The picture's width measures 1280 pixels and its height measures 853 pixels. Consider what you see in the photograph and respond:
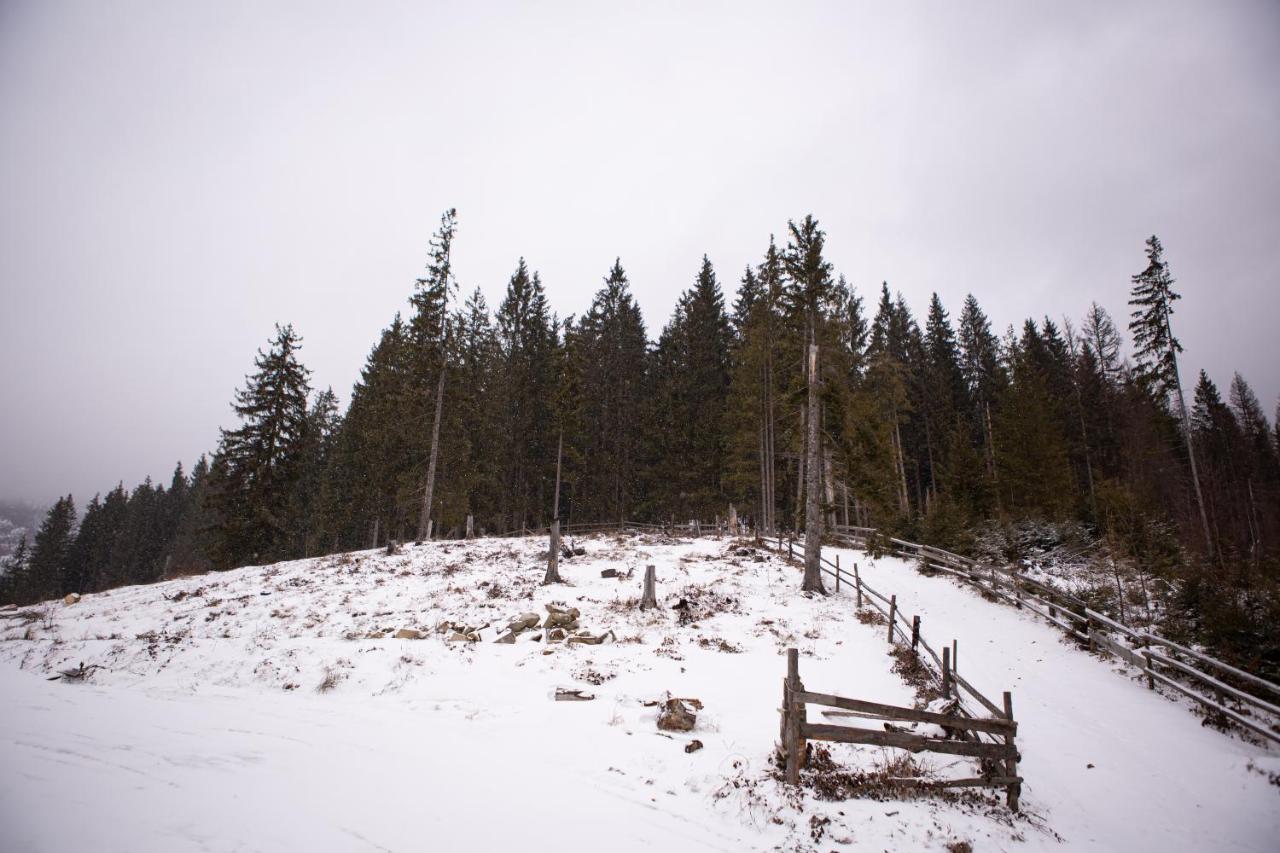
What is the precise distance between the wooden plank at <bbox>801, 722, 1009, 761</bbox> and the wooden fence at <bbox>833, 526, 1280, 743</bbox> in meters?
4.23

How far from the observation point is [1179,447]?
1495 inches

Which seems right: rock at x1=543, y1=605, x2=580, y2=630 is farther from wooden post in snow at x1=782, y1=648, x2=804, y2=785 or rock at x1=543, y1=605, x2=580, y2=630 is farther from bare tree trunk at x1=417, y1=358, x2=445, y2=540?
bare tree trunk at x1=417, y1=358, x2=445, y2=540

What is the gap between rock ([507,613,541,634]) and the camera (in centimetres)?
1357

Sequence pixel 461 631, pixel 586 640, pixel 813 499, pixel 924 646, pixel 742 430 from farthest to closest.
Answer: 1. pixel 742 430
2. pixel 813 499
3. pixel 461 631
4. pixel 586 640
5. pixel 924 646

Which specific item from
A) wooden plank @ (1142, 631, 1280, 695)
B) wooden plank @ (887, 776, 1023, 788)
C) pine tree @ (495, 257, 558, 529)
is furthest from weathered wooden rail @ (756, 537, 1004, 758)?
pine tree @ (495, 257, 558, 529)

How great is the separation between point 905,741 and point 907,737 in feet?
0.23

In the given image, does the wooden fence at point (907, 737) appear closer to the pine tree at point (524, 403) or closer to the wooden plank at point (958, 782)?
the wooden plank at point (958, 782)

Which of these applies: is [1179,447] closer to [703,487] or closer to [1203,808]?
[703,487]

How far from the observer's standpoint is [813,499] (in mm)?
18203

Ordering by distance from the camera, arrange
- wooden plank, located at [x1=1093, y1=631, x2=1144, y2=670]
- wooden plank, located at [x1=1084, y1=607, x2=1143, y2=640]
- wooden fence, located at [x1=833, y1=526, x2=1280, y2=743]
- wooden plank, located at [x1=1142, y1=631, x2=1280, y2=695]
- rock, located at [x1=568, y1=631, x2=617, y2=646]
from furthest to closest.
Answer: rock, located at [x1=568, y1=631, x2=617, y2=646] → wooden plank, located at [x1=1093, y1=631, x2=1144, y2=670] → wooden plank, located at [x1=1084, y1=607, x2=1143, y2=640] → wooden fence, located at [x1=833, y1=526, x2=1280, y2=743] → wooden plank, located at [x1=1142, y1=631, x2=1280, y2=695]

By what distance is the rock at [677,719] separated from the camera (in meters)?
8.45

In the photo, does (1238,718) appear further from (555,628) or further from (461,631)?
Answer: (461,631)

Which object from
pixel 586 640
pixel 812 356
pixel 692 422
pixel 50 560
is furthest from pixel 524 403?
pixel 50 560

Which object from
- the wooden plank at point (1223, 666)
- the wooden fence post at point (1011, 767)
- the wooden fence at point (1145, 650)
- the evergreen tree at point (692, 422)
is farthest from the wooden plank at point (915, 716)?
Answer: the evergreen tree at point (692, 422)
